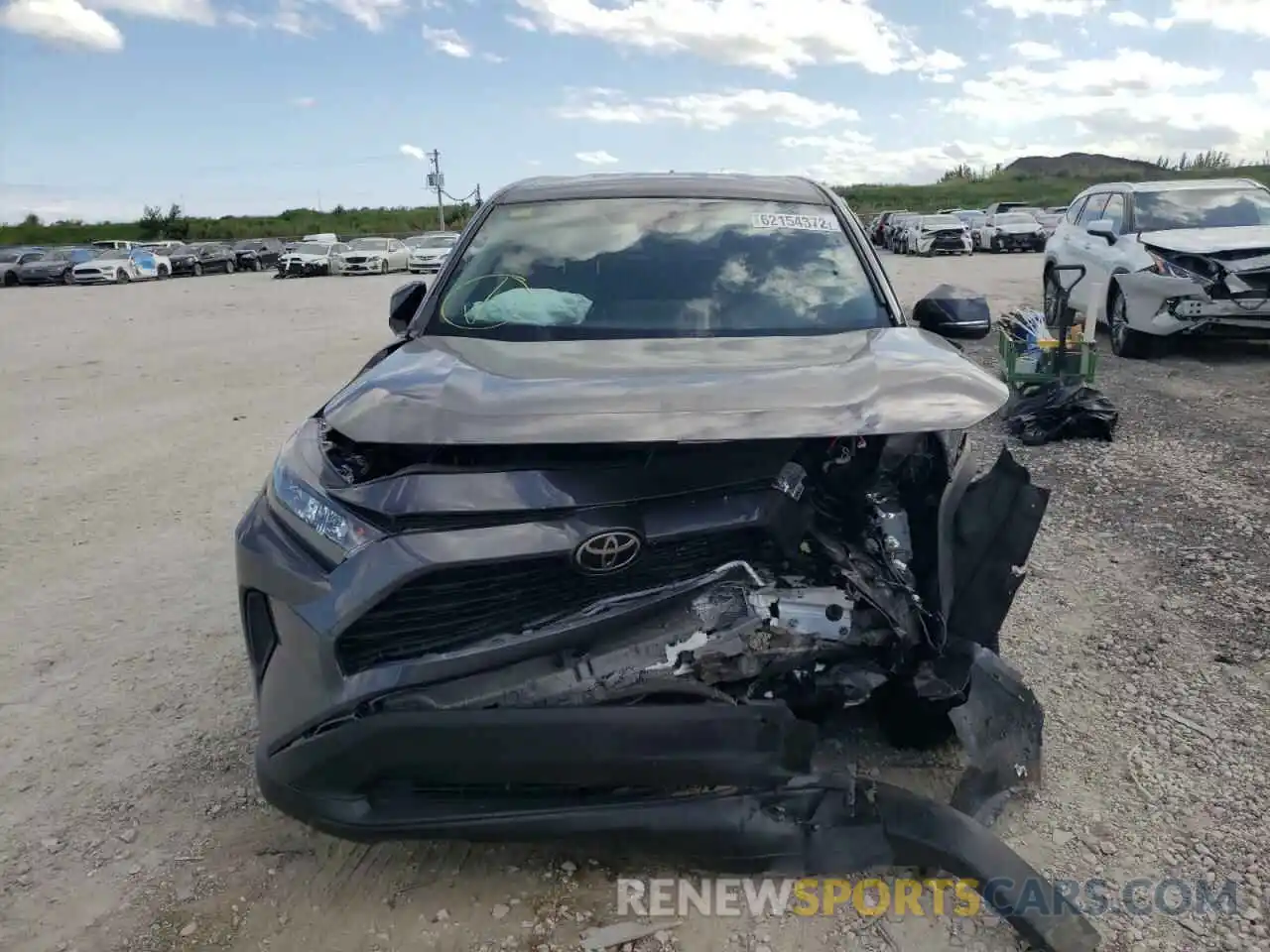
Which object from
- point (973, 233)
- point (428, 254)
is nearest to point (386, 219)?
point (428, 254)

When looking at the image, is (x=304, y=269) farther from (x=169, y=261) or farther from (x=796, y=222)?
(x=796, y=222)

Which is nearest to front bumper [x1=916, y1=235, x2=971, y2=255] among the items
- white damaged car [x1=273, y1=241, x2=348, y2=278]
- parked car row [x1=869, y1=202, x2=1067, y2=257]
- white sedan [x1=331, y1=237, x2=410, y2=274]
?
parked car row [x1=869, y1=202, x2=1067, y2=257]

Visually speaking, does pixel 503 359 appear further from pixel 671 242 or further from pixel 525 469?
pixel 671 242

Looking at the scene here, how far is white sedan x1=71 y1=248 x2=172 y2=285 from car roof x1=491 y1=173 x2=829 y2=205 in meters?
32.9

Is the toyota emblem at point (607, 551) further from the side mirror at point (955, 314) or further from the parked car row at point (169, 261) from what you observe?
the parked car row at point (169, 261)

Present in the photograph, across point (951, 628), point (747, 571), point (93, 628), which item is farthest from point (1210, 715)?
point (93, 628)

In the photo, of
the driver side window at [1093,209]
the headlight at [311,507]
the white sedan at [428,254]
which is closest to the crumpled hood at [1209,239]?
the driver side window at [1093,209]

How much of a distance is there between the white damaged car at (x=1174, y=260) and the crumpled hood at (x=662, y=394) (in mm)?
5246

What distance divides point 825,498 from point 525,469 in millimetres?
837

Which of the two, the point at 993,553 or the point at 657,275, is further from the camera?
the point at 657,275

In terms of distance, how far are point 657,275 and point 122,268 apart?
34.8 m

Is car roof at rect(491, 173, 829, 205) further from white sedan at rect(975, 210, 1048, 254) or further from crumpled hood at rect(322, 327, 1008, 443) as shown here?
white sedan at rect(975, 210, 1048, 254)

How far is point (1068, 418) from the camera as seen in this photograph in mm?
6578

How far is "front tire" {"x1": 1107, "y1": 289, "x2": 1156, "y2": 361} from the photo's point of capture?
29.8 feet
